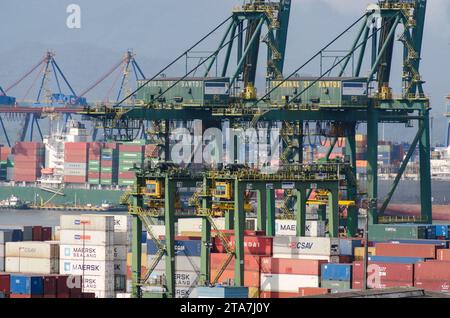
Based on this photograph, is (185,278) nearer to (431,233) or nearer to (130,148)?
(431,233)

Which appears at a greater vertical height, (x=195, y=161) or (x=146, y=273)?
(x=195, y=161)

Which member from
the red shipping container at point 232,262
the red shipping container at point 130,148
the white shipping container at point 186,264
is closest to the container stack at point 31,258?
the white shipping container at point 186,264

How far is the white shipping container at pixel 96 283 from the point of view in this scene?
200 feet

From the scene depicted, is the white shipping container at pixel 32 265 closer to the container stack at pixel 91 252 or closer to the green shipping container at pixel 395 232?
the container stack at pixel 91 252

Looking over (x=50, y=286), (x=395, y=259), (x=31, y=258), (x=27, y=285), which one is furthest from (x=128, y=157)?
(x=27, y=285)

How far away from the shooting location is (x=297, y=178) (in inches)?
2493

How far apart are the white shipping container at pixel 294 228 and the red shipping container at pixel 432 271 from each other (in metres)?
17.6

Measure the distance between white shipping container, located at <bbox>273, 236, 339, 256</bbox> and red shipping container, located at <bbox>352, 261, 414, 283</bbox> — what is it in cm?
589

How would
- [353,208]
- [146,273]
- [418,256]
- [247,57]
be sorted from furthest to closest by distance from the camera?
[247,57] → [353,208] → [146,273] → [418,256]

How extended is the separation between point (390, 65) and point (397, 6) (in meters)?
3.73
